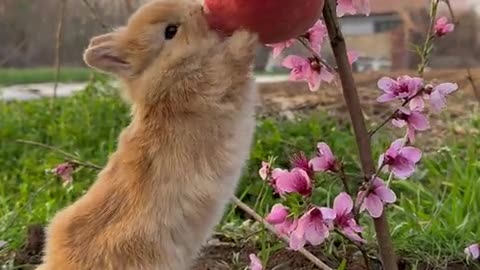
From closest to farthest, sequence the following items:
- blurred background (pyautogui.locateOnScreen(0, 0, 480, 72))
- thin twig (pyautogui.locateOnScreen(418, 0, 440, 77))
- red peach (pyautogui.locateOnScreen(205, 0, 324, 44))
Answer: red peach (pyautogui.locateOnScreen(205, 0, 324, 44)) < thin twig (pyautogui.locateOnScreen(418, 0, 440, 77)) < blurred background (pyautogui.locateOnScreen(0, 0, 480, 72))

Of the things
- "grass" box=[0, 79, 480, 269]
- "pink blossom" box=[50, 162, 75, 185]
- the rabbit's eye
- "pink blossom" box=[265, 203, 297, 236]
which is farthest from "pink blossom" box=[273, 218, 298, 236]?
"pink blossom" box=[50, 162, 75, 185]

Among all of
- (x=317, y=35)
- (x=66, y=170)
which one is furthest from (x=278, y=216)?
(x=66, y=170)

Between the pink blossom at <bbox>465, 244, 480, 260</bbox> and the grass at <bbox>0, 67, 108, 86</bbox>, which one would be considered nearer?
the pink blossom at <bbox>465, 244, 480, 260</bbox>

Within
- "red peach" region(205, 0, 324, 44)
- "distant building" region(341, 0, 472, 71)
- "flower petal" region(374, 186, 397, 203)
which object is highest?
"red peach" region(205, 0, 324, 44)

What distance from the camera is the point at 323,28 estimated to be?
232 cm

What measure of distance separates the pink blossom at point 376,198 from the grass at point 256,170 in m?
0.38

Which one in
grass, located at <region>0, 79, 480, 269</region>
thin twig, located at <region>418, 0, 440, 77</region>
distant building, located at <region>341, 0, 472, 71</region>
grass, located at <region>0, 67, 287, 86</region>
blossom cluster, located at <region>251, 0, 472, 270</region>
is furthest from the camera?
grass, located at <region>0, 67, 287, 86</region>

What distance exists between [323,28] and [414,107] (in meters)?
0.33

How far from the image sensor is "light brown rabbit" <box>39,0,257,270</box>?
2166mm

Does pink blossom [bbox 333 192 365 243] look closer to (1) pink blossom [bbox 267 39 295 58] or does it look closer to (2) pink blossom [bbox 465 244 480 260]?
(1) pink blossom [bbox 267 39 295 58]

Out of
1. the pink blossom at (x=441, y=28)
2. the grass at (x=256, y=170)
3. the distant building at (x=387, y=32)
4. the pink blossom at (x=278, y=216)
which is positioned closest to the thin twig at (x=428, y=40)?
the pink blossom at (x=441, y=28)

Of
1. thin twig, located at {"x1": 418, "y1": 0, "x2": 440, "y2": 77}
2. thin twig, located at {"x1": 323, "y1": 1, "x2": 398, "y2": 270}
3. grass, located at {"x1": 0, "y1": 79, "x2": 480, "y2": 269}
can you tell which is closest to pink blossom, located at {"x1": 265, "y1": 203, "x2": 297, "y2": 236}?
thin twig, located at {"x1": 323, "y1": 1, "x2": 398, "y2": 270}

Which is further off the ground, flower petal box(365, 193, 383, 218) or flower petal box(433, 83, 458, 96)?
flower petal box(433, 83, 458, 96)

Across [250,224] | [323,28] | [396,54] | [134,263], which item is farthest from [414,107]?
[396,54]
